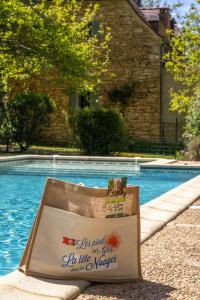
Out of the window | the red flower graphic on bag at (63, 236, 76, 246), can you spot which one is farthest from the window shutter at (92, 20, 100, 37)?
the red flower graphic on bag at (63, 236, 76, 246)

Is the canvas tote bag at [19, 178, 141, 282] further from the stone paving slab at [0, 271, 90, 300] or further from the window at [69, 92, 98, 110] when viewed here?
the window at [69, 92, 98, 110]

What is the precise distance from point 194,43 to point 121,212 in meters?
9.45

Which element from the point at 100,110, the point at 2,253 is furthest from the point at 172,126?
the point at 2,253

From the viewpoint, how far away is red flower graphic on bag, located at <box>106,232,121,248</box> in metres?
3.91

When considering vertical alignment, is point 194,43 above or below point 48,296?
above

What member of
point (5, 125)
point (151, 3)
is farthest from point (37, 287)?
point (151, 3)

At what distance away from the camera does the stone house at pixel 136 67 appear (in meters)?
22.7

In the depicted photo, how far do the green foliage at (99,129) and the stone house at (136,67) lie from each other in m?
4.04

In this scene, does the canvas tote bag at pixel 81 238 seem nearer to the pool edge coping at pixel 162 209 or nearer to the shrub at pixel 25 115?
the pool edge coping at pixel 162 209

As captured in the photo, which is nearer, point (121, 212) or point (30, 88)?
point (121, 212)

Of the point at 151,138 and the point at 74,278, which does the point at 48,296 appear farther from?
the point at 151,138

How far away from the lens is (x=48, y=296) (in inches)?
135

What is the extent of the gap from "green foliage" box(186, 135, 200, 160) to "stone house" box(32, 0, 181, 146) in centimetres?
570

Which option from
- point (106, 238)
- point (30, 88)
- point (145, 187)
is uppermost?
point (30, 88)
